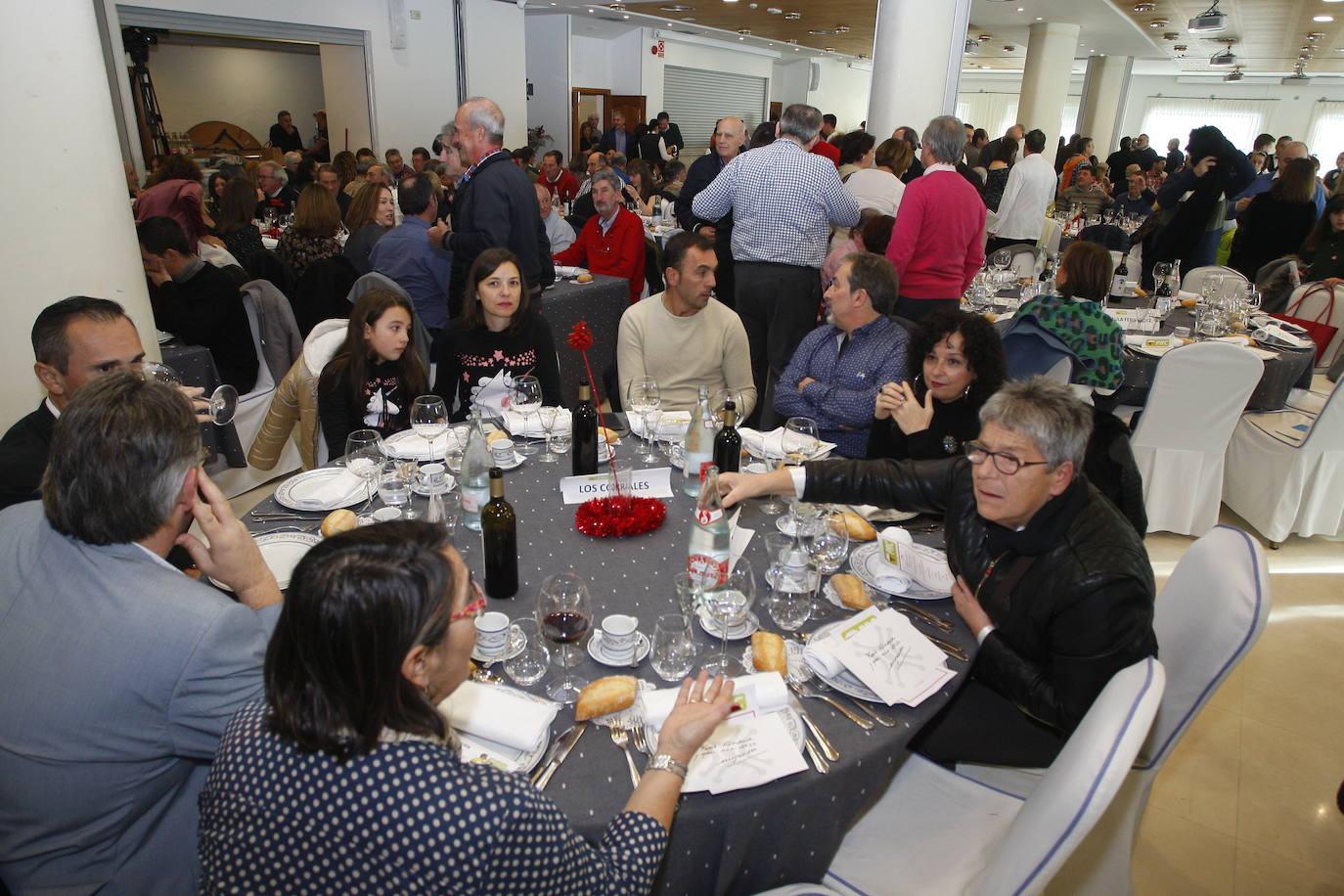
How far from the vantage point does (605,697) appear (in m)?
1.49

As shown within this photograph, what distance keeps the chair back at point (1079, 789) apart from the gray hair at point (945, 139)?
4.19m

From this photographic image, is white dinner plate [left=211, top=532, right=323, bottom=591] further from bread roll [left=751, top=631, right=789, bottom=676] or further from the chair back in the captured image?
the chair back

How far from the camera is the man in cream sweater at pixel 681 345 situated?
3627 mm

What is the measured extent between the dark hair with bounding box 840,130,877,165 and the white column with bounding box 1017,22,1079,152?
9.31 m

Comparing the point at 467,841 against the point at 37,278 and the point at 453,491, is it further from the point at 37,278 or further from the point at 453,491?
the point at 37,278

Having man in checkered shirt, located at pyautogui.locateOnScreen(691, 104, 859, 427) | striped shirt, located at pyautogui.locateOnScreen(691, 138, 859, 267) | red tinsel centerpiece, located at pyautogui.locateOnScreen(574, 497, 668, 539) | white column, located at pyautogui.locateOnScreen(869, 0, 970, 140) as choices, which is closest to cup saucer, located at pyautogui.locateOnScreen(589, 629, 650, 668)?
red tinsel centerpiece, located at pyautogui.locateOnScreen(574, 497, 668, 539)

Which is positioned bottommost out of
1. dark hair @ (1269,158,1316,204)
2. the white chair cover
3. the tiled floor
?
the tiled floor

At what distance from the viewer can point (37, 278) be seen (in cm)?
296

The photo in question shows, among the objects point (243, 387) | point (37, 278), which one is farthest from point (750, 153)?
point (37, 278)

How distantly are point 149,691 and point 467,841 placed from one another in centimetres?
68

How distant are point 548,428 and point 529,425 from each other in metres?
0.08

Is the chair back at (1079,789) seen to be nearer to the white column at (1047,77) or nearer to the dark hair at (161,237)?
the dark hair at (161,237)

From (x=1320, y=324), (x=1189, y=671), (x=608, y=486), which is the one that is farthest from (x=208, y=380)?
(x=1320, y=324)

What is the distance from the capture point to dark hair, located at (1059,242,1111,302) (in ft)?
12.1
